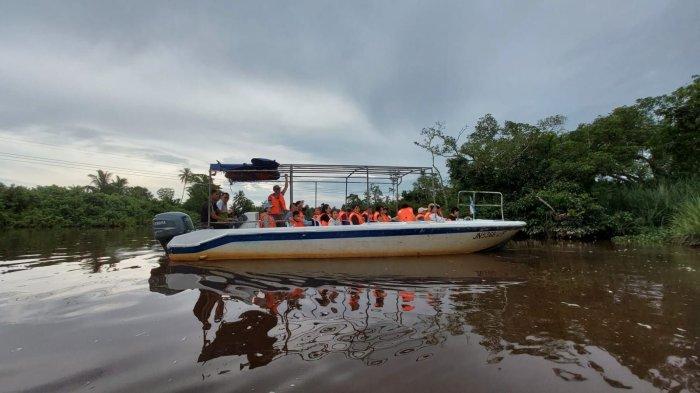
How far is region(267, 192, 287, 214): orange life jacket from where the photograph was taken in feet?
32.5

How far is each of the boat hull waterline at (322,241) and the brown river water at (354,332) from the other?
7.39 feet

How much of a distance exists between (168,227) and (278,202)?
2.95 metres

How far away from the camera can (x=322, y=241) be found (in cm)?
925

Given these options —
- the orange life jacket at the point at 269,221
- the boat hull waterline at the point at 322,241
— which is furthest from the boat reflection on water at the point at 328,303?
the orange life jacket at the point at 269,221

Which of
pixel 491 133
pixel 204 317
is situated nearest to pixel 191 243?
pixel 204 317

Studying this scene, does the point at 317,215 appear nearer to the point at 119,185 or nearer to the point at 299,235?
the point at 299,235

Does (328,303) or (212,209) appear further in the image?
(212,209)

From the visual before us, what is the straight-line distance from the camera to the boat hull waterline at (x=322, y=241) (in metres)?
9.21

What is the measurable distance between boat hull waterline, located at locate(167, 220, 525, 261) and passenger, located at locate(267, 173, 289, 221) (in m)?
0.75

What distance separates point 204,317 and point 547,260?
7963 mm

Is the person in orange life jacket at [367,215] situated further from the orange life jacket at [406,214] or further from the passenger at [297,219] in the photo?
the passenger at [297,219]

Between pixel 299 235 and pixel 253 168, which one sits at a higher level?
pixel 253 168

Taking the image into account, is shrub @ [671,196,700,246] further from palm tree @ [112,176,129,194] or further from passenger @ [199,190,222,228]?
palm tree @ [112,176,129,194]

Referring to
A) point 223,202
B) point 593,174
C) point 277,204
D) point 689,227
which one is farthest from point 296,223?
point 593,174
